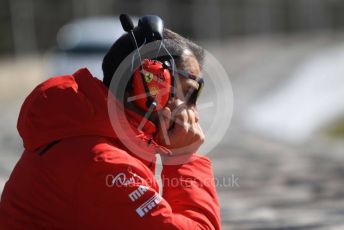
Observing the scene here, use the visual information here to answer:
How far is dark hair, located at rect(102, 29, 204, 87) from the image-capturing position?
318cm

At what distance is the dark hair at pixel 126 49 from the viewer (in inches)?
125

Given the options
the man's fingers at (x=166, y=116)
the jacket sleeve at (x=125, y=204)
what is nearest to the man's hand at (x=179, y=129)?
the man's fingers at (x=166, y=116)

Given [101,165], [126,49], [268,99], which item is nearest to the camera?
[101,165]

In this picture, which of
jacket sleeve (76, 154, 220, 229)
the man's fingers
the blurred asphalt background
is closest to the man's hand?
the man's fingers

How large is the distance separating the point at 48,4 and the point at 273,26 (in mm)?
12096

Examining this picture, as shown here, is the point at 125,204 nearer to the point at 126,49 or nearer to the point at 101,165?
the point at 101,165

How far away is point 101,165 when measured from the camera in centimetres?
297

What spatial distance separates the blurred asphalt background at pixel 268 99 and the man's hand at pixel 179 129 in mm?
2307

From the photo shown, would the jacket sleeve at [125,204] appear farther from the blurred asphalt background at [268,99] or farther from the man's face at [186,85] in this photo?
the blurred asphalt background at [268,99]

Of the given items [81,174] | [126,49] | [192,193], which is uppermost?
[126,49]

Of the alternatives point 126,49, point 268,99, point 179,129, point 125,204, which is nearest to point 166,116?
point 179,129

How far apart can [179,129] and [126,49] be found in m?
0.36

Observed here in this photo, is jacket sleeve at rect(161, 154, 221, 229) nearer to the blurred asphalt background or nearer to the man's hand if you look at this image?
the man's hand

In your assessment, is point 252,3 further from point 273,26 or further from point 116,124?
point 116,124
